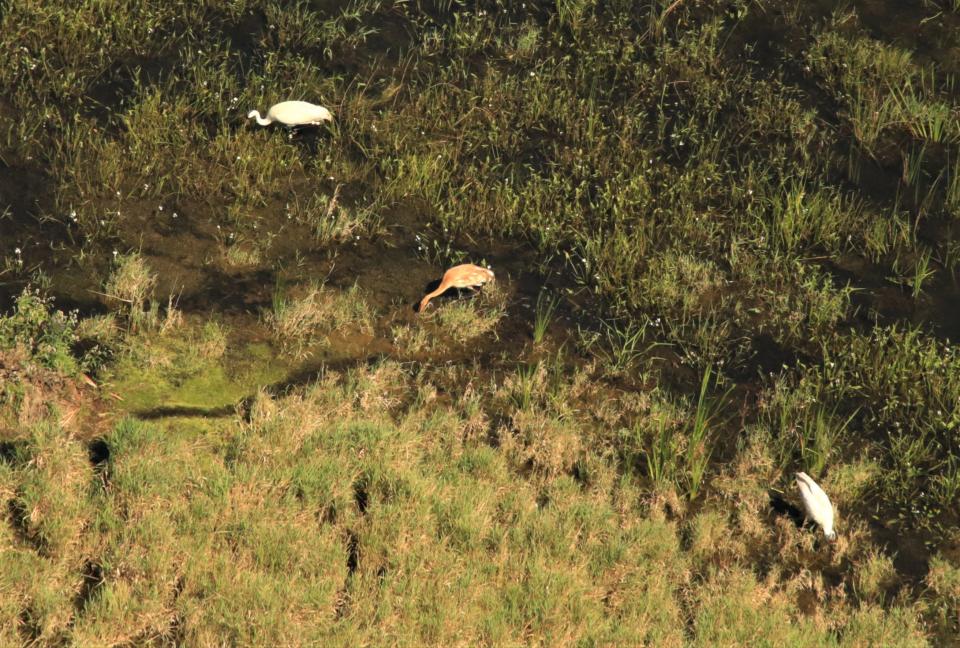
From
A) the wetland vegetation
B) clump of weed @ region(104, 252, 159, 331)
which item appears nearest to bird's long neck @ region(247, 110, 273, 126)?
the wetland vegetation

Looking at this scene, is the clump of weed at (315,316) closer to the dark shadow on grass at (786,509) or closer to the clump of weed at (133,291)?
the clump of weed at (133,291)

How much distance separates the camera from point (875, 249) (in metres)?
8.12

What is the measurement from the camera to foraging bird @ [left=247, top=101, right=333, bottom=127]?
825 cm

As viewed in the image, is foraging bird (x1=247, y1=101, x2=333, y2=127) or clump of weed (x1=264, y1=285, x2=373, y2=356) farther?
foraging bird (x1=247, y1=101, x2=333, y2=127)

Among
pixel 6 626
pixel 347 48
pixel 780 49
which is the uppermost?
pixel 780 49

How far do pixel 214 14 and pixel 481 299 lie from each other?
3334 millimetres

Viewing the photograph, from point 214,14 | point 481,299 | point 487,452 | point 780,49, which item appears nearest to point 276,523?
point 487,452

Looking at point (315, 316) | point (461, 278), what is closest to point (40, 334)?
point (315, 316)

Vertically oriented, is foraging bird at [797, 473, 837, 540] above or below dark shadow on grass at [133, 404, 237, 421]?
above

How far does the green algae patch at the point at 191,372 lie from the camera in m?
6.62

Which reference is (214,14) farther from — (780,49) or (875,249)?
(875,249)

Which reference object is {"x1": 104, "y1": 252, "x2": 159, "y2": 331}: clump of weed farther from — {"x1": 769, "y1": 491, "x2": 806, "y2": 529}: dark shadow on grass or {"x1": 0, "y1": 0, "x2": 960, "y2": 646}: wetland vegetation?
{"x1": 769, "y1": 491, "x2": 806, "y2": 529}: dark shadow on grass

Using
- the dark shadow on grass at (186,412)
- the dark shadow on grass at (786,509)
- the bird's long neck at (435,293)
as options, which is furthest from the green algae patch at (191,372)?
the dark shadow on grass at (786,509)

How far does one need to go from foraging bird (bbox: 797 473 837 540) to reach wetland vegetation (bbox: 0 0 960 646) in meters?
0.14
